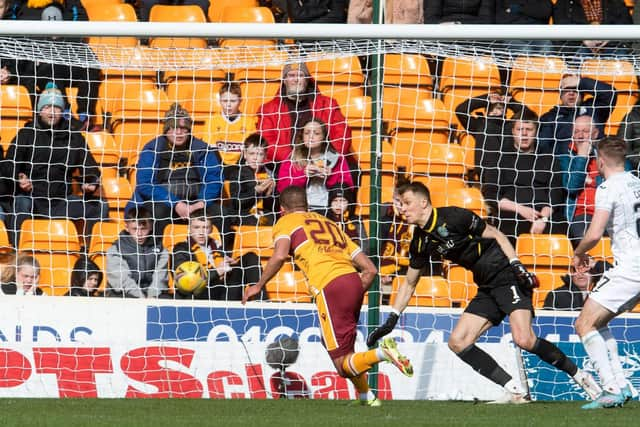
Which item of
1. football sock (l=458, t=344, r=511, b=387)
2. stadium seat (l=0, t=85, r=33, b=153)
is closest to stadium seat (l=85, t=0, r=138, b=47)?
stadium seat (l=0, t=85, r=33, b=153)

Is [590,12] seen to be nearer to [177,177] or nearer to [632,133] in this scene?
[632,133]

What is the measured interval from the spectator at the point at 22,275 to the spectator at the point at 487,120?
4.10 metres

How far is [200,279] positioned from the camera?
862 centimetres

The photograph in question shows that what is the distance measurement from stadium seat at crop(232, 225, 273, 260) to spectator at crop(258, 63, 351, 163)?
70cm

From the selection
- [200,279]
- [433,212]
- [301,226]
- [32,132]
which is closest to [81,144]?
[32,132]

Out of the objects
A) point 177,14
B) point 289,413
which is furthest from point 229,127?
point 289,413

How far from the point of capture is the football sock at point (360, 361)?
737 centimetres

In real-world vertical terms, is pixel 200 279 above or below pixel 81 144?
below

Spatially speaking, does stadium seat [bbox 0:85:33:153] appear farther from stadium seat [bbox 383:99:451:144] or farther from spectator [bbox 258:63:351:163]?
stadium seat [bbox 383:99:451:144]

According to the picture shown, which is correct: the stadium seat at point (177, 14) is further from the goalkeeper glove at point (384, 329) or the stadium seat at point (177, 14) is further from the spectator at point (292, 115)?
the goalkeeper glove at point (384, 329)

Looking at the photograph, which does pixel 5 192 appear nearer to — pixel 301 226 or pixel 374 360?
pixel 301 226

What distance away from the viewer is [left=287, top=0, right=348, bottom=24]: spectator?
459 inches

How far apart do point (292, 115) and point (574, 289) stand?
3016 mm

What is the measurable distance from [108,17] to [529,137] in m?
5.14
